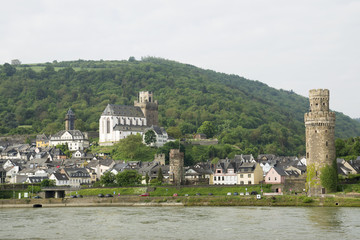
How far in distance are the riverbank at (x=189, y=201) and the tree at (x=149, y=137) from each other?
174 ft

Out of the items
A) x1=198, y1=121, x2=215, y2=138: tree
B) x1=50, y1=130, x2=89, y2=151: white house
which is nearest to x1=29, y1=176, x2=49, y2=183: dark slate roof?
x1=50, y1=130, x2=89, y2=151: white house

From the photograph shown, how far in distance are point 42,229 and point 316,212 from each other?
91.2 feet

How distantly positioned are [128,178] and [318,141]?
35.7m

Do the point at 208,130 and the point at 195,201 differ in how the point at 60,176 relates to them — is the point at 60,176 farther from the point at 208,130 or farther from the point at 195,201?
the point at 208,130

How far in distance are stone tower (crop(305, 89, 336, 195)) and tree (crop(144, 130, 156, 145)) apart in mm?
67442

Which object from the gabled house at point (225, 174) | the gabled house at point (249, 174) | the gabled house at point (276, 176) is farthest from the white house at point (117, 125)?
the gabled house at point (276, 176)

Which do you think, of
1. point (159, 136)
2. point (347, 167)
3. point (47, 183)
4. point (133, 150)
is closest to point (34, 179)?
point (47, 183)

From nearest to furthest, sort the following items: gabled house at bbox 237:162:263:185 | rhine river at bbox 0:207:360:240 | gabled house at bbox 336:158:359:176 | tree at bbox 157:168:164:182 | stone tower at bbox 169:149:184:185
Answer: rhine river at bbox 0:207:360:240 → gabled house at bbox 336:158:359:176 → stone tower at bbox 169:149:184:185 → gabled house at bbox 237:162:263:185 → tree at bbox 157:168:164:182

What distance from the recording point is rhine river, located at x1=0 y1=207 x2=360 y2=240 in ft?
176

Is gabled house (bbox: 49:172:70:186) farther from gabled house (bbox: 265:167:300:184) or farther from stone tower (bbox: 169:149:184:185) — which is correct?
gabled house (bbox: 265:167:300:184)

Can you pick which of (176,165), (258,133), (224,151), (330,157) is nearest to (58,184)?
(176,165)

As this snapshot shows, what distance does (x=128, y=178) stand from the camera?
10444cm

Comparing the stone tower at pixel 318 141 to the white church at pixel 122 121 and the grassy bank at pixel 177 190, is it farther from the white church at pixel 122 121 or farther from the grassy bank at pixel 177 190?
the white church at pixel 122 121

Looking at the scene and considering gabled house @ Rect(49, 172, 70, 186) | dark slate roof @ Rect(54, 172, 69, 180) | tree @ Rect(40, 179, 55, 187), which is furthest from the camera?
dark slate roof @ Rect(54, 172, 69, 180)
